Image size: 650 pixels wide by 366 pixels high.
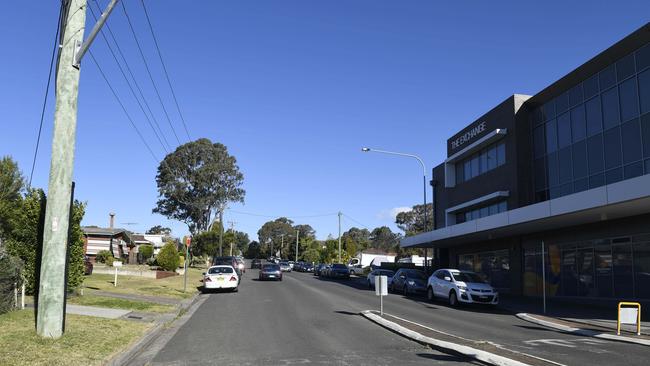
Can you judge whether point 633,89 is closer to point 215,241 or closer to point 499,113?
point 499,113

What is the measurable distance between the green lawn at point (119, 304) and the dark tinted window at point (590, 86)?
21.6 m

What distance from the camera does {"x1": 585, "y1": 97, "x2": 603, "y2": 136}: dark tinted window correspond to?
88.3ft

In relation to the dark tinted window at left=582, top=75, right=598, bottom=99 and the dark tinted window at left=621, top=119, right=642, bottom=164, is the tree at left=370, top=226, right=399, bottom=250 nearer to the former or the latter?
the dark tinted window at left=582, top=75, right=598, bottom=99

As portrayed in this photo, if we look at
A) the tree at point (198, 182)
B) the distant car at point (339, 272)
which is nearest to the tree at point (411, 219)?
the tree at point (198, 182)

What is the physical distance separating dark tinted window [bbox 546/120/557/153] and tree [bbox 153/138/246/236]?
157 feet

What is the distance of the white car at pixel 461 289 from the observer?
2323 cm

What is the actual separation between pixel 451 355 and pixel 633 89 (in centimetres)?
1890

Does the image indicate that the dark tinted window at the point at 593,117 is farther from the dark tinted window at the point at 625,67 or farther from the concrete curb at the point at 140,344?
the concrete curb at the point at 140,344

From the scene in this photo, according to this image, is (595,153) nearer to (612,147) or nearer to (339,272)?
(612,147)

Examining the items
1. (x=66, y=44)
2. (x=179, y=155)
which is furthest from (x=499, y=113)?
(x=179, y=155)

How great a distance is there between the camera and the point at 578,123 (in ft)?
93.8

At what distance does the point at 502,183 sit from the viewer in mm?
35469

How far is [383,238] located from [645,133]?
131 m

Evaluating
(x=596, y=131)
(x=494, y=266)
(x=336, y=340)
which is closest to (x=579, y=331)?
(x=336, y=340)
